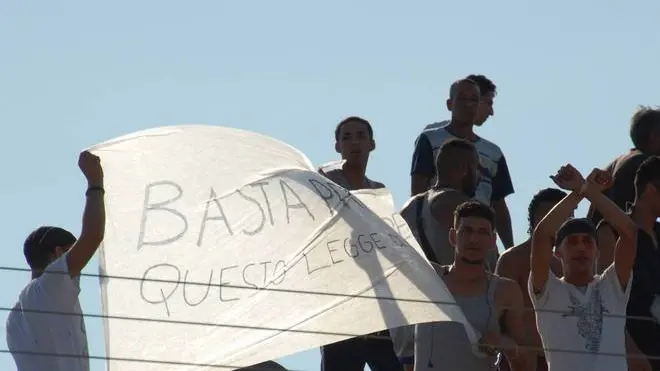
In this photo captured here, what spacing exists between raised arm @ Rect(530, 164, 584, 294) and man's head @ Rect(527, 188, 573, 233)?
0.93 metres

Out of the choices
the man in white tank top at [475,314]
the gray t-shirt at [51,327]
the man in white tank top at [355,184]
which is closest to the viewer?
the gray t-shirt at [51,327]

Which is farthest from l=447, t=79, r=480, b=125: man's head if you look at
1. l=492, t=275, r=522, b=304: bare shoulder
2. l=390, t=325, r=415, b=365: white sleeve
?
l=492, t=275, r=522, b=304: bare shoulder

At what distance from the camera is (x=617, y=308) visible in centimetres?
978

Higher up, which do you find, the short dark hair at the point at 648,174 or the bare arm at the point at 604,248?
the short dark hair at the point at 648,174

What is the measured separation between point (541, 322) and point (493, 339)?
29cm

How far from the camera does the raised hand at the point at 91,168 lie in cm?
955

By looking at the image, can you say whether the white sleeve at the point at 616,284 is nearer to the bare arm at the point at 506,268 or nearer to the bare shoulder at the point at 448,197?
the bare arm at the point at 506,268

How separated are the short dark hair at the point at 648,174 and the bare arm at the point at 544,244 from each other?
32.4 inches

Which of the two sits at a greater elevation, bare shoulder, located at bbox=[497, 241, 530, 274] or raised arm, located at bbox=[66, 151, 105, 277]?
raised arm, located at bbox=[66, 151, 105, 277]

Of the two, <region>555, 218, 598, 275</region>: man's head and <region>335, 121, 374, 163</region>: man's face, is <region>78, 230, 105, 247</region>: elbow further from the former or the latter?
<region>335, 121, 374, 163</region>: man's face

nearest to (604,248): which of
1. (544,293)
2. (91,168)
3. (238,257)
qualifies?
(544,293)

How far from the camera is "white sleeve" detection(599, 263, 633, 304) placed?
982 cm

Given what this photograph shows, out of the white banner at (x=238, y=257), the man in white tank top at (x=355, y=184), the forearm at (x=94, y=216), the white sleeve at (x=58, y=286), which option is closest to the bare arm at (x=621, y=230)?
the white banner at (x=238, y=257)

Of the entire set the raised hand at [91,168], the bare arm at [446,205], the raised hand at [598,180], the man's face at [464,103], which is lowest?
the bare arm at [446,205]
